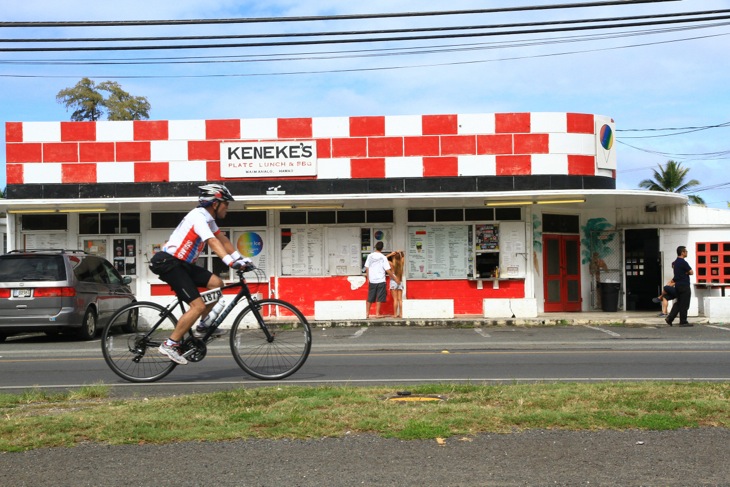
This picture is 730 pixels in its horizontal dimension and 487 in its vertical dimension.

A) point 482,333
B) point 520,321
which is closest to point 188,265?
point 482,333

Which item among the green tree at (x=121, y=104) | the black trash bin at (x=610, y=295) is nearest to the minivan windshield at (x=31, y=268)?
the black trash bin at (x=610, y=295)

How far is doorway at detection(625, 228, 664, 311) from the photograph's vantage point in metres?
21.7

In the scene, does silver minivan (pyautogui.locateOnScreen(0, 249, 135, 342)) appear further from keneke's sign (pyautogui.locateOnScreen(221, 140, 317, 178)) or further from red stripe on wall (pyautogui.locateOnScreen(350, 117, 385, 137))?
red stripe on wall (pyautogui.locateOnScreen(350, 117, 385, 137))

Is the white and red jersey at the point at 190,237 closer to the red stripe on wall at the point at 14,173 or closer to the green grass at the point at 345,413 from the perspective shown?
the green grass at the point at 345,413

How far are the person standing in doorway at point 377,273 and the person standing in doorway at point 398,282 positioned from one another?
475 millimetres

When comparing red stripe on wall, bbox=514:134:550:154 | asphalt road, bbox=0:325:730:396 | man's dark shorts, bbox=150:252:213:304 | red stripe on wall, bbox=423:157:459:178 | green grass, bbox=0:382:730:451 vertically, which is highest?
red stripe on wall, bbox=514:134:550:154

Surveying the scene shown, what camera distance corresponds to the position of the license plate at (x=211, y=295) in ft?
27.1

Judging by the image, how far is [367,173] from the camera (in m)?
20.0

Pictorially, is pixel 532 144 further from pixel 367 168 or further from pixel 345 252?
pixel 345 252

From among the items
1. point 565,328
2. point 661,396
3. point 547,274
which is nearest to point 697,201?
point 547,274

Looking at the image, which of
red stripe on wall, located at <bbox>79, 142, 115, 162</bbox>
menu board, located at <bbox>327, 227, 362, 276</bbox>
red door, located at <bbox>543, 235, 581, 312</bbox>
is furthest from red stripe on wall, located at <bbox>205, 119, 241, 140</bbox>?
red door, located at <bbox>543, 235, 581, 312</bbox>

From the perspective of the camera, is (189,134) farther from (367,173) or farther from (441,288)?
(441,288)

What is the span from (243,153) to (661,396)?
14688mm

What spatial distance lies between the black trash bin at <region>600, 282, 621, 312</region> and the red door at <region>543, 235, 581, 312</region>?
0.74 metres
